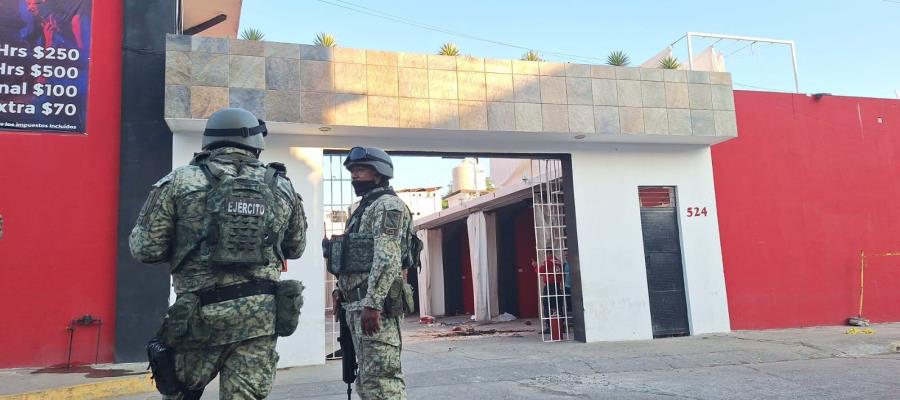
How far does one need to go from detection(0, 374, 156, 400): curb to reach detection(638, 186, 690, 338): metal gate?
670cm

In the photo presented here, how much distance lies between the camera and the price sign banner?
713 cm

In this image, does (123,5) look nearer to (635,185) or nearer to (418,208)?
(635,185)

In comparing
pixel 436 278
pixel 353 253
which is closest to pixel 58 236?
pixel 353 253

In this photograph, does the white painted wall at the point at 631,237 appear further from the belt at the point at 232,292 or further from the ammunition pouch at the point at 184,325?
the ammunition pouch at the point at 184,325

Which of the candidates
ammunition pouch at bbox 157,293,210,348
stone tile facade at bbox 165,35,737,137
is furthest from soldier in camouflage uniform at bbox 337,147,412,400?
stone tile facade at bbox 165,35,737,137

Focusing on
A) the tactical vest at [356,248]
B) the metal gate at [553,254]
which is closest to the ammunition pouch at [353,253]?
the tactical vest at [356,248]

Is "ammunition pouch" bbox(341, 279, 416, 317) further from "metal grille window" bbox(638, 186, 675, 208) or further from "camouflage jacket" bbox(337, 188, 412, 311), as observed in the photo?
"metal grille window" bbox(638, 186, 675, 208)

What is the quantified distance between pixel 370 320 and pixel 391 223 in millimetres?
564

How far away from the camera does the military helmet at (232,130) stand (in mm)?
2703

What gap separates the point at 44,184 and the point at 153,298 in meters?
1.79

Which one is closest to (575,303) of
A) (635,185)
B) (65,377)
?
(635,185)

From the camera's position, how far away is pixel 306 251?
767 cm

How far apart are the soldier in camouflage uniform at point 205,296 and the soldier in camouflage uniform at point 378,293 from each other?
96cm

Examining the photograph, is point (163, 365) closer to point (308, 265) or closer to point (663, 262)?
point (308, 265)
